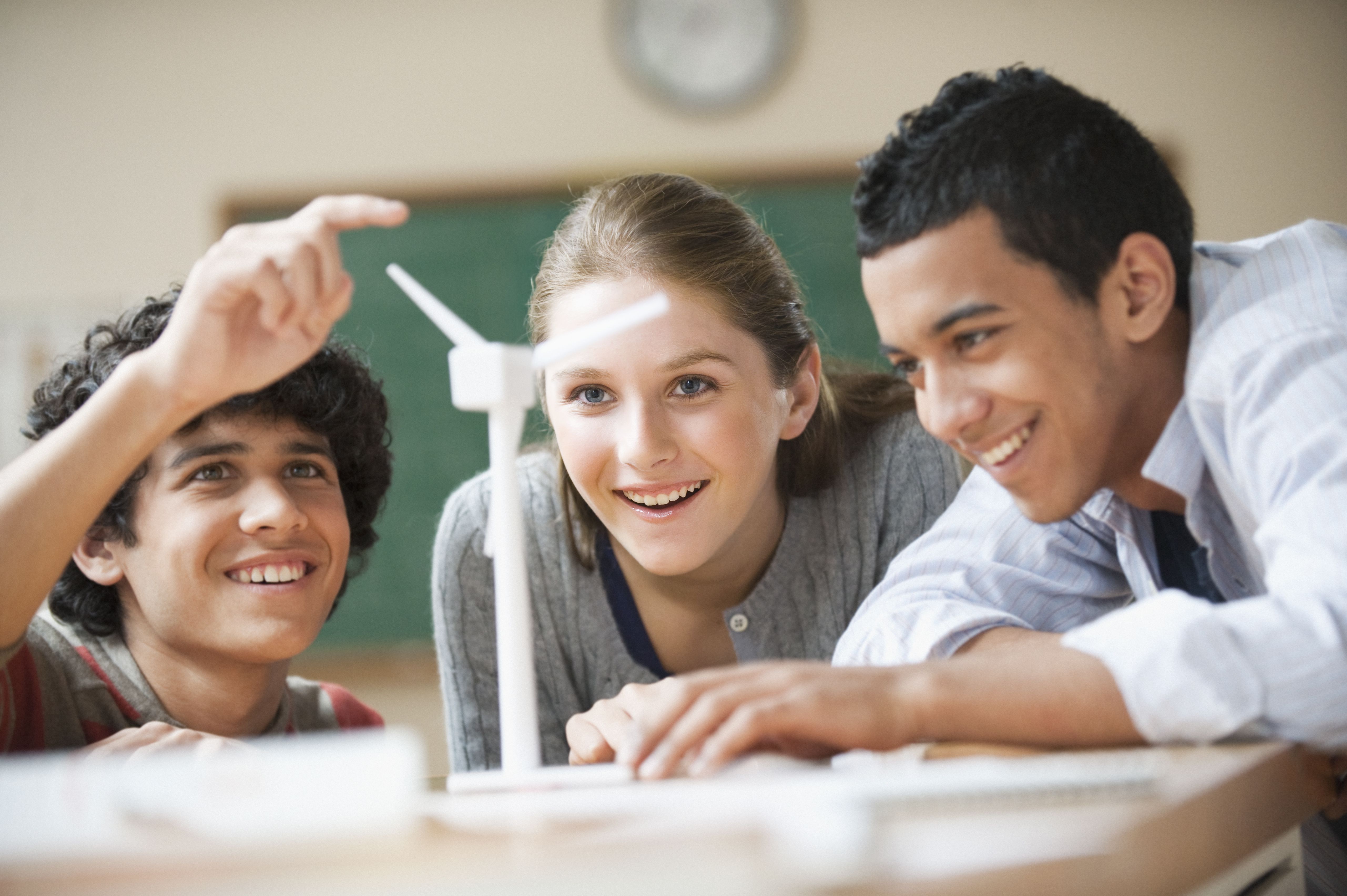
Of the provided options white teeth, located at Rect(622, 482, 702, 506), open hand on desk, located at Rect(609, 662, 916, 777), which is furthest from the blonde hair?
open hand on desk, located at Rect(609, 662, 916, 777)

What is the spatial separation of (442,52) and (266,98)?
60cm

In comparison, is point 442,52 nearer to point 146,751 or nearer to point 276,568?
point 276,568

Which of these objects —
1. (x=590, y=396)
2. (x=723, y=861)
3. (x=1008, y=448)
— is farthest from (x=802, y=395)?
(x=723, y=861)

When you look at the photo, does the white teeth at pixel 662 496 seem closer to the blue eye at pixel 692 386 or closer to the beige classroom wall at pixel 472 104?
the blue eye at pixel 692 386

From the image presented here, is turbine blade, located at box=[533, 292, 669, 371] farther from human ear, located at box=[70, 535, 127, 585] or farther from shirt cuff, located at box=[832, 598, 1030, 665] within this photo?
human ear, located at box=[70, 535, 127, 585]

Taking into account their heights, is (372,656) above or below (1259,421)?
below

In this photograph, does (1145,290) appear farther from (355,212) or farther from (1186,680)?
(355,212)

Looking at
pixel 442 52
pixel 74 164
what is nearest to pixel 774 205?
pixel 442 52

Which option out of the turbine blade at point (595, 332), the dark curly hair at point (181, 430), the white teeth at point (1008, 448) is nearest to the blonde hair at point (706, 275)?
the dark curly hair at point (181, 430)

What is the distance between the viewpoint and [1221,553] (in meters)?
1.21

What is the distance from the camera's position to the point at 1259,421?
3.20 feet

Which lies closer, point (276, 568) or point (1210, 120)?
point (276, 568)

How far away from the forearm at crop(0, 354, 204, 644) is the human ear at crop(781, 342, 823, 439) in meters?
0.91

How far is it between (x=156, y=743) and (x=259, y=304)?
0.44 meters
